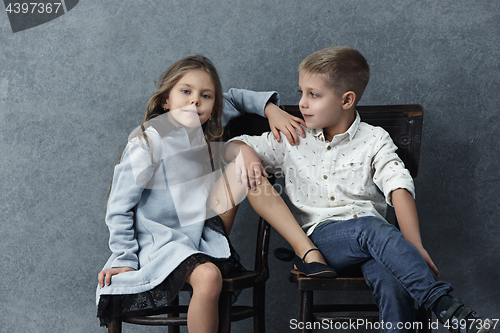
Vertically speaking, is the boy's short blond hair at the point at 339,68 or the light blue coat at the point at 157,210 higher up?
the boy's short blond hair at the point at 339,68

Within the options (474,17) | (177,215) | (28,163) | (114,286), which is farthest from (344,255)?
(28,163)

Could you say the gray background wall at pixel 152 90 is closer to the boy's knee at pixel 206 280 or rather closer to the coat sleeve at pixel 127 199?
the coat sleeve at pixel 127 199

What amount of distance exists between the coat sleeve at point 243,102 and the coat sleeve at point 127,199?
0.99 ft

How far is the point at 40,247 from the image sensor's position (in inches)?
59.7

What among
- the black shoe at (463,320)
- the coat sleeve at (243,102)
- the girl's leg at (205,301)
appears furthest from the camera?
the coat sleeve at (243,102)

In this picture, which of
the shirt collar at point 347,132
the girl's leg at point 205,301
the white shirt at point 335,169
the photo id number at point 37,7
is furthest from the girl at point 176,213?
the photo id number at point 37,7

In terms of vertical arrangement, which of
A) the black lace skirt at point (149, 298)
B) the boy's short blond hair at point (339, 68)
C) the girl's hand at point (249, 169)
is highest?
the boy's short blond hair at point (339, 68)

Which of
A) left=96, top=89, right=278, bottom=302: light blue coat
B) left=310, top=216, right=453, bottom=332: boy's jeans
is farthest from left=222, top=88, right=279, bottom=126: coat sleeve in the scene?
left=310, top=216, right=453, bottom=332: boy's jeans

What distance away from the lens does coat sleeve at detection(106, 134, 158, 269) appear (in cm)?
106

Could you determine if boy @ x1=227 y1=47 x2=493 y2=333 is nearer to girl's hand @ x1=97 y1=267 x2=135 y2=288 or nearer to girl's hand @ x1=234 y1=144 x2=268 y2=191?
girl's hand @ x1=234 y1=144 x2=268 y2=191

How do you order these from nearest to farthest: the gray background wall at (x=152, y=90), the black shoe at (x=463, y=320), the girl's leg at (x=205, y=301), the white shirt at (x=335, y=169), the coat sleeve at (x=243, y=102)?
the black shoe at (x=463, y=320), the girl's leg at (x=205, y=301), the white shirt at (x=335, y=169), the coat sleeve at (x=243, y=102), the gray background wall at (x=152, y=90)

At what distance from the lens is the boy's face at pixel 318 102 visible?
1229mm

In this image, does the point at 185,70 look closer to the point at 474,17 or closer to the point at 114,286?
the point at 114,286

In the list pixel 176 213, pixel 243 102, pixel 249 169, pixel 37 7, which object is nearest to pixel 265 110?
pixel 243 102
